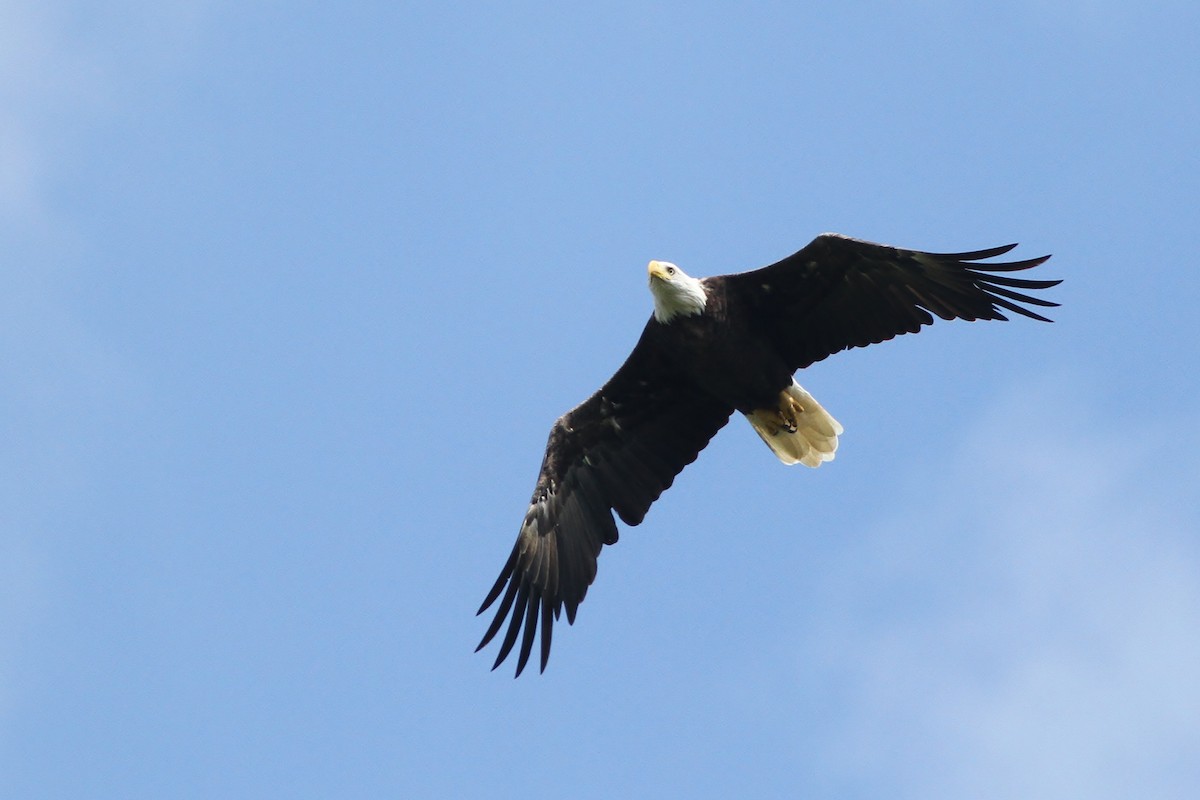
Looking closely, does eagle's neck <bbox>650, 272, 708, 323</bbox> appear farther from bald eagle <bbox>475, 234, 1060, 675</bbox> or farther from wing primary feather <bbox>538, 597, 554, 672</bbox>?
wing primary feather <bbox>538, 597, 554, 672</bbox>

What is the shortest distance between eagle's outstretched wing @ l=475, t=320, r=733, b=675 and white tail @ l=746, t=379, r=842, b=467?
36cm

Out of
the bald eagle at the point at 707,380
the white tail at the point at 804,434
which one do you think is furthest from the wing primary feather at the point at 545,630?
the white tail at the point at 804,434

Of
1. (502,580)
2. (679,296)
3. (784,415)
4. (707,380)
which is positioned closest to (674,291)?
(679,296)

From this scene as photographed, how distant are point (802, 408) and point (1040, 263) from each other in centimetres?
251

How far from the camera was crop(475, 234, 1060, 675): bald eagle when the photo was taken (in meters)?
14.0

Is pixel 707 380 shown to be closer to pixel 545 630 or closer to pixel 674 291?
pixel 674 291

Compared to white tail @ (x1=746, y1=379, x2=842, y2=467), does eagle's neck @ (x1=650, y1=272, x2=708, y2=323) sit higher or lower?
higher

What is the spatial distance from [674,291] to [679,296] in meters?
0.06

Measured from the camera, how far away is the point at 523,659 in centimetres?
1477

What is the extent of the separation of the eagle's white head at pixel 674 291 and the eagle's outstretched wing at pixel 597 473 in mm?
774

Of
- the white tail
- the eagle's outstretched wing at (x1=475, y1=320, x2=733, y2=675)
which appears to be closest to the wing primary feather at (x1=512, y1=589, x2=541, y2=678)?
the eagle's outstretched wing at (x1=475, y1=320, x2=733, y2=675)

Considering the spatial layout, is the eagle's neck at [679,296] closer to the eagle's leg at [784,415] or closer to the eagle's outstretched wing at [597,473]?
the eagle's outstretched wing at [597,473]

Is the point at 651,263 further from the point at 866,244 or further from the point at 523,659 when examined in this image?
the point at 523,659

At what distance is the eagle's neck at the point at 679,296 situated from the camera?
14.1m
